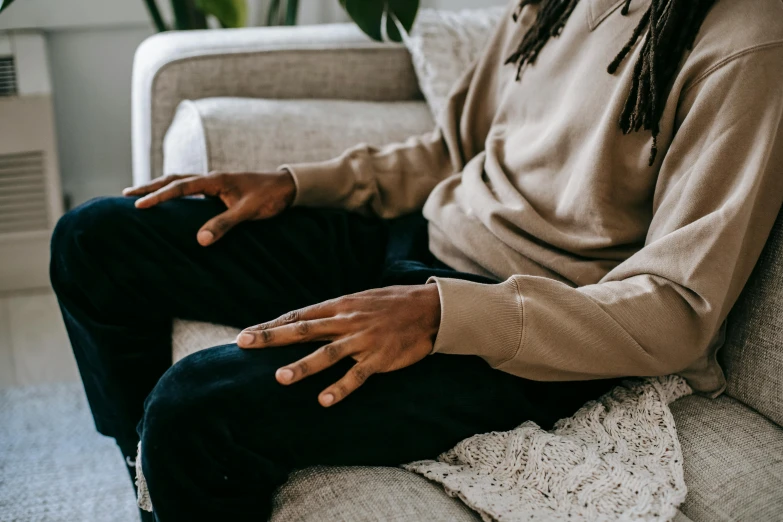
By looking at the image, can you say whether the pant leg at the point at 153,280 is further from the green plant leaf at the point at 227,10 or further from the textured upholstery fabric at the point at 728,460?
the green plant leaf at the point at 227,10

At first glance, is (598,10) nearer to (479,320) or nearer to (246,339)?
(479,320)

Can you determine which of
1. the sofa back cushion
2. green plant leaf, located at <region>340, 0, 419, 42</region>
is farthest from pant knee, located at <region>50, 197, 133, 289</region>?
the sofa back cushion

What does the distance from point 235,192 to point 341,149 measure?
1.04ft

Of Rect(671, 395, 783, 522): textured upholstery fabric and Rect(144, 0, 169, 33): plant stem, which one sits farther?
Rect(144, 0, 169, 33): plant stem

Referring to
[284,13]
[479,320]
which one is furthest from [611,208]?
[284,13]

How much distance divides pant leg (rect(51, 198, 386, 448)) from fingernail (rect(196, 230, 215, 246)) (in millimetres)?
18

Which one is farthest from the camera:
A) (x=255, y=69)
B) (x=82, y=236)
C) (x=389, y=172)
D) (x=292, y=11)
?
(x=292, y=11)

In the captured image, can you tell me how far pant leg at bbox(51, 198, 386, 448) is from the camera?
956 millimetres

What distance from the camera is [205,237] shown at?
0.97 meters

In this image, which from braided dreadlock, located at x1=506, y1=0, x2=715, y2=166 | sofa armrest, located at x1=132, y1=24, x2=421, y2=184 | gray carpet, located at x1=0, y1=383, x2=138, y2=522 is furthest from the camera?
sofa armrest, located at x1=132, y1=24, x2=421, y2=184

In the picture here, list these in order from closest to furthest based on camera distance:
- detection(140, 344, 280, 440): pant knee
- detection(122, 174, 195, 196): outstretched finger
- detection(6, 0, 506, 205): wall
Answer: detection(140, 344, 280, 440): pant knee
detection(122, 174, 195, 196): outstretched finger
detection(6, 0, 506, 205): wall

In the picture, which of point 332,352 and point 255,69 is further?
point 255,69

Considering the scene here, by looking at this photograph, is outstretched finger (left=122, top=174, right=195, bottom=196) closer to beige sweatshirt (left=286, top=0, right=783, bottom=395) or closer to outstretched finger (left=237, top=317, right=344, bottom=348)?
beige sweatshirt (left=286, top=0, right=783, bottom=395)

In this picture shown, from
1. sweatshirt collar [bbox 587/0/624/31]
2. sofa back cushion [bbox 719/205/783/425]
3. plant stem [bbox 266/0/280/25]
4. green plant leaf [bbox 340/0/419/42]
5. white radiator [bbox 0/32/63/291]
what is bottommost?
white radiator [bbox 0/32/63/291]
